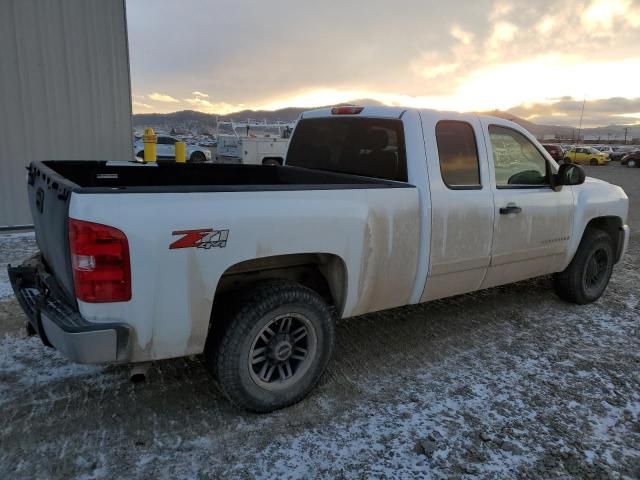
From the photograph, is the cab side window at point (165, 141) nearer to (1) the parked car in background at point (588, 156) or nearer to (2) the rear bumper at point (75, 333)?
(2) the rear bumper at point (75, 333)

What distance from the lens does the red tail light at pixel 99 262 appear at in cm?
234

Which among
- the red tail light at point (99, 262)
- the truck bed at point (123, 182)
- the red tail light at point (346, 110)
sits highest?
the red tail light at point (346, 110)

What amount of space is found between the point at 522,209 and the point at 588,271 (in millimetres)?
1702

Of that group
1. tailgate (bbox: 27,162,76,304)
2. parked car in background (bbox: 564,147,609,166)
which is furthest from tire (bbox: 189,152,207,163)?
parked car in background (bbox: 564,147,609,166)

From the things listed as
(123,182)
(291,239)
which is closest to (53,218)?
(291,239)

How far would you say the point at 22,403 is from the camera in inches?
121

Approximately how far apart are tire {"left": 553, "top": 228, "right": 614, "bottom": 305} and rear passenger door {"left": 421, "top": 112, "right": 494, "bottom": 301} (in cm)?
163

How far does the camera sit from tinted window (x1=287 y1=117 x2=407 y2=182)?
3.80 m

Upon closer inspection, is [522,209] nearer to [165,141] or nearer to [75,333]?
[75,333]

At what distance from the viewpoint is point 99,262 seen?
237 centimetres

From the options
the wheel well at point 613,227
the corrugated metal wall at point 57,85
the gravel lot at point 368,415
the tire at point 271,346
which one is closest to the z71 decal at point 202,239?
the tire at point 271,346

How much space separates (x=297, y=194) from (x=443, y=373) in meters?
1.85

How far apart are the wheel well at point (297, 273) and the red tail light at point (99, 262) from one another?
0.65m

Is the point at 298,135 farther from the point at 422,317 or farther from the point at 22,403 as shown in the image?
the point at 22,403
